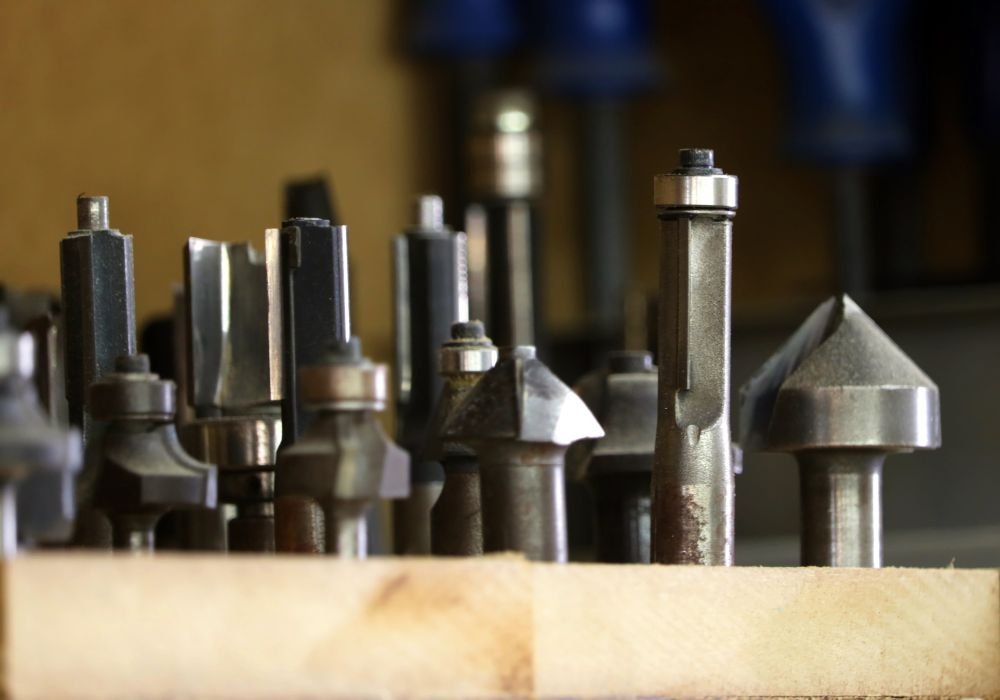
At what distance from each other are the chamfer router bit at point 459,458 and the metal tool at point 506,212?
720 mm

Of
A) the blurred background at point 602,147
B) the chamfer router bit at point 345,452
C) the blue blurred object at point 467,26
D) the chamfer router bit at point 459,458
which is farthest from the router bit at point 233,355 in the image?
the blue blurred object at point 467,26

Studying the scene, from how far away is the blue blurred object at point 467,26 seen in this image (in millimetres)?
2707

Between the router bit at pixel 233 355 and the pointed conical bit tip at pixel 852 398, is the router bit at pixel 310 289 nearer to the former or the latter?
the router bit at pixel 233 355

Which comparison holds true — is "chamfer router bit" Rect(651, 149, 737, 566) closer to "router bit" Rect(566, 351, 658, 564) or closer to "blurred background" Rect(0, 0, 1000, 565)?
"router bit" Rect(566, 351, 658, 564)

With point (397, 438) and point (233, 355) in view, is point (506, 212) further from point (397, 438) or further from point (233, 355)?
point (233, 355)

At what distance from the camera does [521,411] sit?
2.35 feet

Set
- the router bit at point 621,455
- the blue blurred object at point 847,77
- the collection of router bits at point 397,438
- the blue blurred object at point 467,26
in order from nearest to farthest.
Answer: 1. the collection of router bits at point 397,438
2. the router bit at point 621,455
3. the blue blurred object at point 847,77
4. the blue blurred object at point 467,26

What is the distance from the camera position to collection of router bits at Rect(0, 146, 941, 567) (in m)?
0.69

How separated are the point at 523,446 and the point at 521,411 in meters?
0.02

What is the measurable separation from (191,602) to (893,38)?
6.89 feet

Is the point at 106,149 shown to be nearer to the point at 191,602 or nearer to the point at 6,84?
the point at 6,84

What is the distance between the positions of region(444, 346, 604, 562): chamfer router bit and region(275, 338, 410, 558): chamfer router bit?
0.04m

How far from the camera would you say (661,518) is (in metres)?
0.82

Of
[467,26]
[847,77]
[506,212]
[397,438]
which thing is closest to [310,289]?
[397,438]
